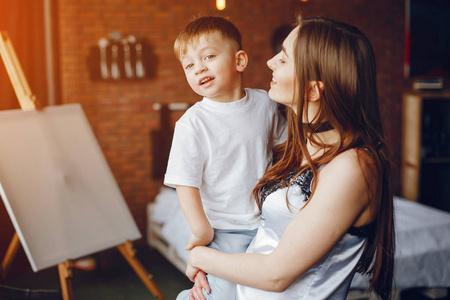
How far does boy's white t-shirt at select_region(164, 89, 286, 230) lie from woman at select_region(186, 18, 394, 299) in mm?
90

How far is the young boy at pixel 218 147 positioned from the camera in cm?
115

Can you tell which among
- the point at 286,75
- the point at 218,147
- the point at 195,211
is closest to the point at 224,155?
the point at 218,147

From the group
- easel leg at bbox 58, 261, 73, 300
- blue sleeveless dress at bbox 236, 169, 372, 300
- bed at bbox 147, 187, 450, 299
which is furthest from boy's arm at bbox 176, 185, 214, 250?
bed at bbox 147, 187, 450, 299

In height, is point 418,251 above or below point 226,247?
below

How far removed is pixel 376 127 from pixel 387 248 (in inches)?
12.2

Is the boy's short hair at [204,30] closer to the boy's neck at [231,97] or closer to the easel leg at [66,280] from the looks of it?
the boy's neck at [231,97]

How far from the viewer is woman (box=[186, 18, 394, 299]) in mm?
973

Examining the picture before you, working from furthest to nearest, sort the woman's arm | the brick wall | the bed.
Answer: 1. the brick wall
2. the bed
3. the woman's arm

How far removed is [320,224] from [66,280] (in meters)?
1.38

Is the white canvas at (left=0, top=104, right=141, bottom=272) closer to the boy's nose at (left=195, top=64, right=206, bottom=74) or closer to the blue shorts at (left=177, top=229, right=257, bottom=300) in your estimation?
the blue shorts at (left=177, top=229, right=257, bottom=300)

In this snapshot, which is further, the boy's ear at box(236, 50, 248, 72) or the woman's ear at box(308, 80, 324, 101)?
the boy's ear at box(236, 50, 248, 72)

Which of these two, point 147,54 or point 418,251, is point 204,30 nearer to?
point 418,251

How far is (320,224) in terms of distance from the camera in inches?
37.7

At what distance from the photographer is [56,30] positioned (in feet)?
11.7
